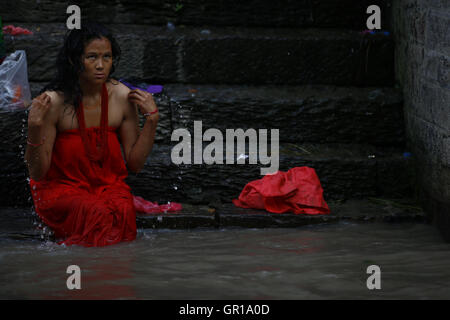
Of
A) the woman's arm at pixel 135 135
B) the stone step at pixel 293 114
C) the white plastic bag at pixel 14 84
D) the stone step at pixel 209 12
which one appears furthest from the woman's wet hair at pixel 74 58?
the stone step at pixel 209 12

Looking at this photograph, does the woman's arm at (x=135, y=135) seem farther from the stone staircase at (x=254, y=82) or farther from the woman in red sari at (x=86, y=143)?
the stone staircase at (x=254, y=82)

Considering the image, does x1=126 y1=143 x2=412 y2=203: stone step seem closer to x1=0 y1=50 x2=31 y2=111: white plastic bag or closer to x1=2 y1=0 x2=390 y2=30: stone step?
x1=0 y1=50 x2=31 y2=111: white plastic bag

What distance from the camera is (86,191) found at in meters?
4.66

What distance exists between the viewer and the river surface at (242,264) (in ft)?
11.7

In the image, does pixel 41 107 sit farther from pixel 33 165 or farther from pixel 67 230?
pixel 67 230

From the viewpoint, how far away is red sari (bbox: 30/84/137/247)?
4.46 metres

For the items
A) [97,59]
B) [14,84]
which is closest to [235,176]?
[97,59]

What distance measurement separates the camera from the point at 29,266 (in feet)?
13.4

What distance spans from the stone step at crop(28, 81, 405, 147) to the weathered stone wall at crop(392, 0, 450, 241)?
19 cm

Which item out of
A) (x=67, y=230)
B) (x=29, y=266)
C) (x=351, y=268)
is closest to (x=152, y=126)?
(x=67, y=230)

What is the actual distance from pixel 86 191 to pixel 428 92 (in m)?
2.52

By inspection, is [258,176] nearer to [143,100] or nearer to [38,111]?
[143,100]

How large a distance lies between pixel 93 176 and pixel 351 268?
1.80m

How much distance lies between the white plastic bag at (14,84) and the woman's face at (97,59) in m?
1.05
